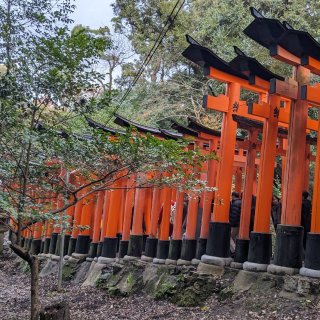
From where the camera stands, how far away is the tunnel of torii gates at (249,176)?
665 cm

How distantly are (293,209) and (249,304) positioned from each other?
56.8 inches

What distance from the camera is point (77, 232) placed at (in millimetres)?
14469

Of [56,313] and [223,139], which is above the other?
[223,139]

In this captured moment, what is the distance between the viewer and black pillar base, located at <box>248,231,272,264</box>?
24.1 ft

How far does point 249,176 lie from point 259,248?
59.6 inches

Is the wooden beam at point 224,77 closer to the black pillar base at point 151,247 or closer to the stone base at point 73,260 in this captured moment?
the black pillar base at point 151,247

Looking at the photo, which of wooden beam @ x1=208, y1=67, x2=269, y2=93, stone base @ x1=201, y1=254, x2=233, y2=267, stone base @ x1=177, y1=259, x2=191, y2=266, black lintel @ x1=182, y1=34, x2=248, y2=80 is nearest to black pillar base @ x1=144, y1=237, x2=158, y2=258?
stone base @ x1=177, y1=259, x2=191, y2=266

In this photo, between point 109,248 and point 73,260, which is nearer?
point 109,248

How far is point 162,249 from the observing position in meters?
10.1

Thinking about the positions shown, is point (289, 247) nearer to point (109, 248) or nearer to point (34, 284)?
point (34, 284)

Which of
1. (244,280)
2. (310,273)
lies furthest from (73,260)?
(310,273)

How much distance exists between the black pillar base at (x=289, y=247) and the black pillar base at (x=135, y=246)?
183 inches

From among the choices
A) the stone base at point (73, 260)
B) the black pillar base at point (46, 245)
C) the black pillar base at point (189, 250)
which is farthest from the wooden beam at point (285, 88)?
the black pillar base at point (46, 245)

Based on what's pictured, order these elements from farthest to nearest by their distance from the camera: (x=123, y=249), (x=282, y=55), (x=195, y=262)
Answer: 1. (x=123, y=249)
2. (x=195, y=262)
3. (x=282, y=55)
